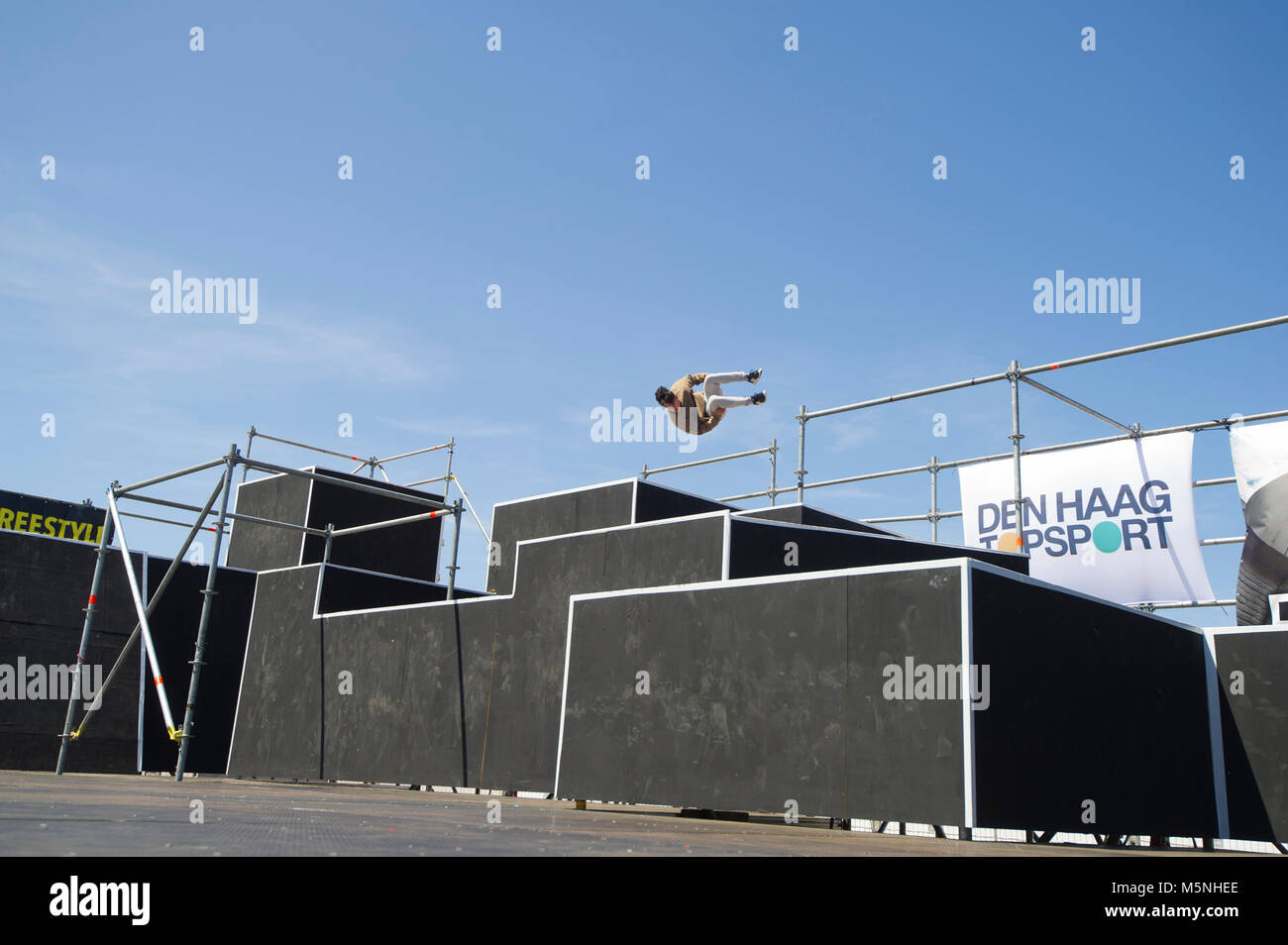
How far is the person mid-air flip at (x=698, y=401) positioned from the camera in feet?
51.2

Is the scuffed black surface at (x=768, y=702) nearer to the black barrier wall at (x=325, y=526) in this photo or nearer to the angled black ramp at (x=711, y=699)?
the angled black ramp at (x=711, y=699)

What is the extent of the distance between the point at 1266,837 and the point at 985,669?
5530mm

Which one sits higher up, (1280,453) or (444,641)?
(1280,453)

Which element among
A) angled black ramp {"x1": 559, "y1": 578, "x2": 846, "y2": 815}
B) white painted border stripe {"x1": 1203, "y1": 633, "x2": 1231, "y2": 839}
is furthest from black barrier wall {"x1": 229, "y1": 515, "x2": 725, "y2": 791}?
white painted border stripe {"x1": 1203, "y1": 633, "x2": 1231, "y2": 839}

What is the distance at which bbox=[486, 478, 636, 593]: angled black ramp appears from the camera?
51.5 feet

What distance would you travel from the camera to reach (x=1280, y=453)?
1288 cm

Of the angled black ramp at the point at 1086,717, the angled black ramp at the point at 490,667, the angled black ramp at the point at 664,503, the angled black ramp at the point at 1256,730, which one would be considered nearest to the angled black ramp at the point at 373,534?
the angled black ramp at the point at 490,667

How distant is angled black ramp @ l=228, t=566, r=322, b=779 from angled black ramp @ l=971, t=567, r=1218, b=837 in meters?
11.0

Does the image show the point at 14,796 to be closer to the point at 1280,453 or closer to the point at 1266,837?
the point at 1266,837

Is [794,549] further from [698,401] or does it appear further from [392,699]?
[392,699]

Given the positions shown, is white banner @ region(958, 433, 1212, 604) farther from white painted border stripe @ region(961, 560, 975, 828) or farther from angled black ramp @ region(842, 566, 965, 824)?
white painted border stripe @ region(961, 560, 975, 828)
